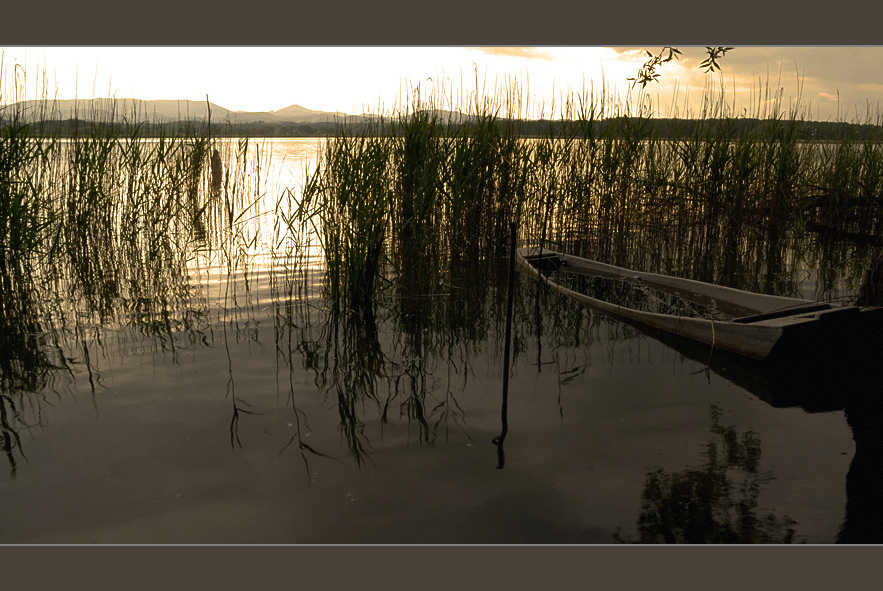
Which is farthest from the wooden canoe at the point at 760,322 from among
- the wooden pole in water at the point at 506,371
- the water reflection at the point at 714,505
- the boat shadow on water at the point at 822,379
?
the wooden pole in water at the point at 506,371

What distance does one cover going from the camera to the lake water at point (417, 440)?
245 centimetres

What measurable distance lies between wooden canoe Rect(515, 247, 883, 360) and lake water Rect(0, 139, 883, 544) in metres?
0.14

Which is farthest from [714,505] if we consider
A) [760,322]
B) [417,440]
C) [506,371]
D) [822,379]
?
[760,322]

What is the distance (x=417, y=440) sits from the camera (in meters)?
3.08

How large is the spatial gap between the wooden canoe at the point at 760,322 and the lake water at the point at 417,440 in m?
0.14

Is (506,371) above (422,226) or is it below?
below

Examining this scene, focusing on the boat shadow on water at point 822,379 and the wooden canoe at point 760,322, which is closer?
the boat shadow on water at point 822,379

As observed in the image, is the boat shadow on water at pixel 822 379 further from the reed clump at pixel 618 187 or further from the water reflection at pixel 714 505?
the reed clump at pixel 618 187

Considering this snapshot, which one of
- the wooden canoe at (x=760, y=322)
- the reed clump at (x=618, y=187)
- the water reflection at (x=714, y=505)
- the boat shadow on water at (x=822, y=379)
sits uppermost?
the reed clump at (x=618, y=187)

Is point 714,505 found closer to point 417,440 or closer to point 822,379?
point 417,440

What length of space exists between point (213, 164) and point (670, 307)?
30.0 ft

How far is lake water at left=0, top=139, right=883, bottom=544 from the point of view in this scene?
8.02 feet

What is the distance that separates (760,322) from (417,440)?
7.73 feet

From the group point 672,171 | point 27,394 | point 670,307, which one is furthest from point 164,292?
point 672,171
